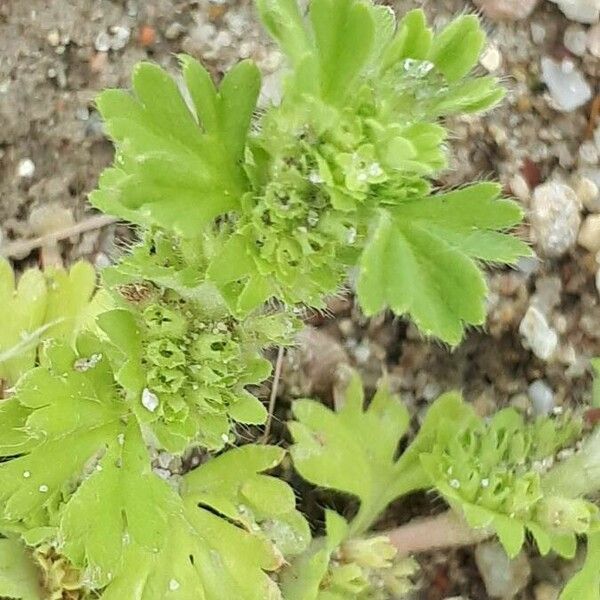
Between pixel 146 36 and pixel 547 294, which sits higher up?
pixel 146 36

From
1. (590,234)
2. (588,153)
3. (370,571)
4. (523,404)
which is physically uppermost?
(588,153)

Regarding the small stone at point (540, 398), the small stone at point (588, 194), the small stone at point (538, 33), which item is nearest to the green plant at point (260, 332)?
the small stone at point (540, 398)

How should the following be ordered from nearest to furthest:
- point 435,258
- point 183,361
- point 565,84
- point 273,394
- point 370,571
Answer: point 435,258 → point 183,361 → point 370,571 → point 273,394 → point 565,84

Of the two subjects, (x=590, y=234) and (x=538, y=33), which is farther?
(x=538, y=33)

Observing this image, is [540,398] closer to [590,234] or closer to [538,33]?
[590,234]

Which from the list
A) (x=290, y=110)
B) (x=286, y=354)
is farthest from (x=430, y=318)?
(x=286, y=354)

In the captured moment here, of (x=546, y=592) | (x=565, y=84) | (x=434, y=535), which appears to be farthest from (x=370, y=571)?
(x=565, y=84)
